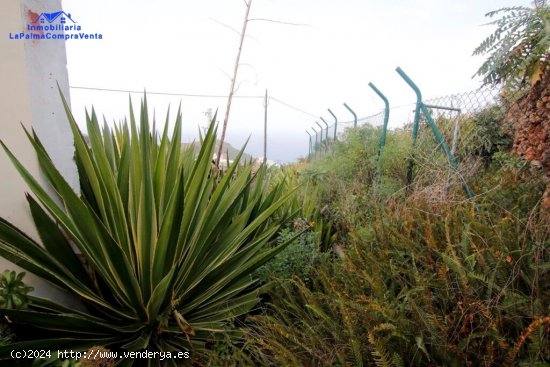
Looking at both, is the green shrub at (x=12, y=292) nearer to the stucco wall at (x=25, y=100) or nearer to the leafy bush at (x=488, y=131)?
the stucco wall at (x=25, y=100)

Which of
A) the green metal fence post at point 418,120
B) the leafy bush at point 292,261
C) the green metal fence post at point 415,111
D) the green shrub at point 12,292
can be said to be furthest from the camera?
the green metal fence post at point 415,111

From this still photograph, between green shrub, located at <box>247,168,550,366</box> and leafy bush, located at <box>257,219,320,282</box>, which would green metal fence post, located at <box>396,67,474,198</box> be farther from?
leafy bush, located at <box>257,219,320,282</box>

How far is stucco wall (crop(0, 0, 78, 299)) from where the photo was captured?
1.44 metres

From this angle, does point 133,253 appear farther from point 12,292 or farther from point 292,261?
point 292,261

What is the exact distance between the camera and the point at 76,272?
1551 mm

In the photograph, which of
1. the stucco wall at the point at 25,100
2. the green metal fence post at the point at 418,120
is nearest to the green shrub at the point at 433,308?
the green metal fence post at the point at 418,120

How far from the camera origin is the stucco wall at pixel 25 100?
56.8 inches

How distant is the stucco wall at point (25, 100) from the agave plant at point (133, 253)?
0.10 m

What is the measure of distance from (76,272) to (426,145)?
10.6 feet

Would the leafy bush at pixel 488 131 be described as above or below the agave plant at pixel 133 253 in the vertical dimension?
above

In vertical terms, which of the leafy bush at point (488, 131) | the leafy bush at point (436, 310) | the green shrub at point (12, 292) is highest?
the leafy bush at point (488, 131)

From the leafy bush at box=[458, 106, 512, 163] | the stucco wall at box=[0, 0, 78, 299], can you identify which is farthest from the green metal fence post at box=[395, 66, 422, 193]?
the stucco wall at box=[0, 0, 78, 299]

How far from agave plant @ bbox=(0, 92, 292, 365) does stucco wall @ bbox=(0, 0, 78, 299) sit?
102 millimetres

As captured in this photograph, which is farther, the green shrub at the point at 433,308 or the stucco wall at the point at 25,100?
the stucco wall at the point at 25,100
